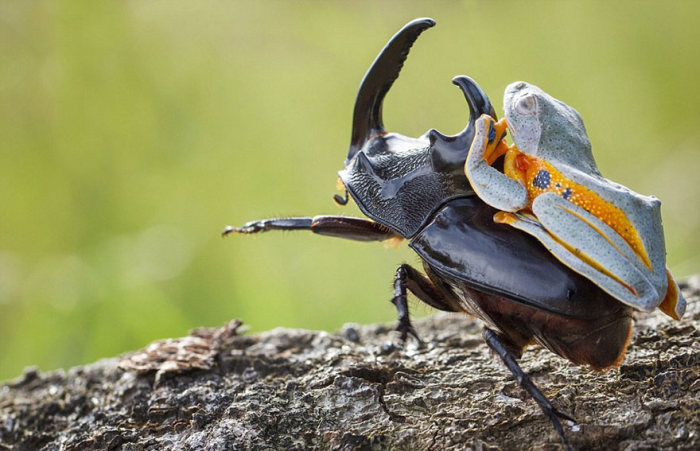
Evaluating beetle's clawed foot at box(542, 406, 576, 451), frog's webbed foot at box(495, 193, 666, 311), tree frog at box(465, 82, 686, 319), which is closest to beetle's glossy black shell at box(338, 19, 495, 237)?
tree frog at box(465, 82, 686, 319)

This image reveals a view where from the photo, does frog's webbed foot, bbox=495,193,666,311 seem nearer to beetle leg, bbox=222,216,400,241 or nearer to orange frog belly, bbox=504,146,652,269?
orange frog belly, bbox=504,146,652,269

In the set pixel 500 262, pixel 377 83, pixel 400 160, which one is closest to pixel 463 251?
pixel 500 262

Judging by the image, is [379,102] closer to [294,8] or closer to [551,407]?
[551,407]

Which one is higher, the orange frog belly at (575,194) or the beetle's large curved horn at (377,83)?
the beetle's large curved horn at (377,83)

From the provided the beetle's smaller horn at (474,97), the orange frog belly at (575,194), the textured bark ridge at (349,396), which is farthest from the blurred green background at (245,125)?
the orange frog belly at (575,194)

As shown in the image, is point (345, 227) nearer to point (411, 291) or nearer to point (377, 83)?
point (411, 291)

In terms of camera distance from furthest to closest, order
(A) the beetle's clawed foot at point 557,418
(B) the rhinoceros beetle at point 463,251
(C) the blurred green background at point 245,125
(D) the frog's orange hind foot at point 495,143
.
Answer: (C) the blurred green background at point 245,125 < (D) the frog's orange hind foot at point 495,143 < (B) the rhinoceros beetle at point 463,251 < (A) the beetle's clawed foot at point 557,418

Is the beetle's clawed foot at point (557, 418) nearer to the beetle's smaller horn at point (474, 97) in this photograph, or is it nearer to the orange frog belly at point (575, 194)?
the orange frog belly at point (575, 194)

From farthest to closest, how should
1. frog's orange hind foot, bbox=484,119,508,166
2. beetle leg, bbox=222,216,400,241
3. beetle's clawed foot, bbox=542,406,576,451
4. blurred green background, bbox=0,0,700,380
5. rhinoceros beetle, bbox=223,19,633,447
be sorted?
blurred green background, bbox=0,0,700,380 → beetle leg, bbox=222,216,400,241 → frog's orange hind foot, bbox=484,119,508,166 → rhinoceros beetle, bbox=223,19,633,447 → beetle's clawed foot, bbox=542,406,576,451
